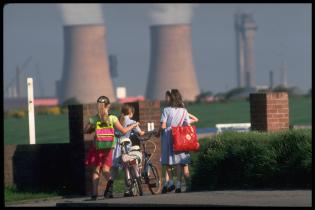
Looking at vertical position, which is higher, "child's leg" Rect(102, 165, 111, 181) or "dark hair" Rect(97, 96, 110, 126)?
"dark hair" Rect(97, 96, 110, 126)

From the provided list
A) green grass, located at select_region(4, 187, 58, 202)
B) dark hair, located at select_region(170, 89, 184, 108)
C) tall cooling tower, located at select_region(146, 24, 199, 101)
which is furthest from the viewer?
tall cooling tower, located at select_region(146, 24, 199, 101)

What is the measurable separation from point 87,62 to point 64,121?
59.9 metres

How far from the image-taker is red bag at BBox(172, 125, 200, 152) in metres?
13.4

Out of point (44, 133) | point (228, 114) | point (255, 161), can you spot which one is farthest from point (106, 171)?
point (228, 114)

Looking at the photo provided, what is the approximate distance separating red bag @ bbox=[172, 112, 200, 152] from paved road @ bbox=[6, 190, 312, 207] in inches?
23.3

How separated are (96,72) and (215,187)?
97.9 meters

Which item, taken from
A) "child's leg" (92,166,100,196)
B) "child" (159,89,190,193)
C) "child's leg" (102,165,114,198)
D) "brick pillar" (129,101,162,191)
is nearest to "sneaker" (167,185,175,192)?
"child" (159,89,190,193)

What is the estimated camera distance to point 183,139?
43.9ft

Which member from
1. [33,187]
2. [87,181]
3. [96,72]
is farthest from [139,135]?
[96,72]

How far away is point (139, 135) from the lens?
44.2ft

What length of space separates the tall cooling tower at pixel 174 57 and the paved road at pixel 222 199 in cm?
9821

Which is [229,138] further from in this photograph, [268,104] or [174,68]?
[174,68]

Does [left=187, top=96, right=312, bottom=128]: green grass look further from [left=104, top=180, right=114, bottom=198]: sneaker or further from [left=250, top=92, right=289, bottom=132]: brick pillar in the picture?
[left=104, top=180, right=114, bottom=198]: sneaker

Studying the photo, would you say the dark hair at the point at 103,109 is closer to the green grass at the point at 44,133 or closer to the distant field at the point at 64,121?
the green grass at the point at 44,133
